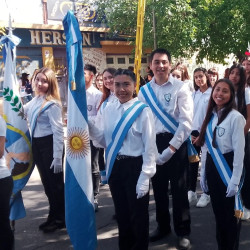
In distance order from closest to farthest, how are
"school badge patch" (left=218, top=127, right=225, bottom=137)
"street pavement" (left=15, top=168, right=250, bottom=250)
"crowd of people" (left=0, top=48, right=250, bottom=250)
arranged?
"crowd of people" (left=0, top=48, right=250, bottom=250), "school badge patch" (left=218, top=127, right=225, bottom=137), "street pavement" (left=15, top=168, right=250, bottom=250)

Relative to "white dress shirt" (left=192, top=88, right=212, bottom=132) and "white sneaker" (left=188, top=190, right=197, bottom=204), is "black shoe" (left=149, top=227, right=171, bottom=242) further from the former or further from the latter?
"white dress shirt" (left=192, top=88, right=212, bottom=132)

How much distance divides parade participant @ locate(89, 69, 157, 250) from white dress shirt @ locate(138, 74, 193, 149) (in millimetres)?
565

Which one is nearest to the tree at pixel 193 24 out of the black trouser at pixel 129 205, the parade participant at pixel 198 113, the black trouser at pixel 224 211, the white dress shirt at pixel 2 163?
the parade participant at pixel 198 113

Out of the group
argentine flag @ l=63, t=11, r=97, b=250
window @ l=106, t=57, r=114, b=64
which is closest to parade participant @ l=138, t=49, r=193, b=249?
argentine flag @ l=63, t=11, r=97, b=250

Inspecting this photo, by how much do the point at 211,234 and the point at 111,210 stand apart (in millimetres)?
1435

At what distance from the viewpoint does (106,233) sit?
3.98 meters

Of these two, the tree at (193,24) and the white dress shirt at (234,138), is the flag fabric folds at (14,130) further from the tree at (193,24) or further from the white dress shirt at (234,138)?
the tree at (193,24)

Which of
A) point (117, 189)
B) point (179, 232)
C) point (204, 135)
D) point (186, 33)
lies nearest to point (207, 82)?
point (204, 135)

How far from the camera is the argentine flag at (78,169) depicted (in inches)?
113

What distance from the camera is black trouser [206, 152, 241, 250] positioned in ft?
9.79

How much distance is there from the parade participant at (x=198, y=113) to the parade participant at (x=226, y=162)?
1627mm

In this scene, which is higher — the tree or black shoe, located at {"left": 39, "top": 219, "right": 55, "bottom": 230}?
the tree

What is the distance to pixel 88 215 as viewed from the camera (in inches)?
115

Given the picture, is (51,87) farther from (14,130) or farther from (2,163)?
(2,163)
